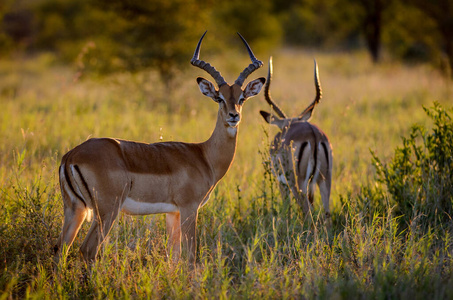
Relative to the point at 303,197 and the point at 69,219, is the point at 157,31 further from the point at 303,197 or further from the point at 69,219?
the point at 69,219

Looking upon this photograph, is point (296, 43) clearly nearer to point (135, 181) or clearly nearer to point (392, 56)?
point (392, 56)

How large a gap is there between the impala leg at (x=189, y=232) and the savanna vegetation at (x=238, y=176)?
9 centimetres

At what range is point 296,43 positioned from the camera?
35562mm

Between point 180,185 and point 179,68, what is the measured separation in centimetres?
785

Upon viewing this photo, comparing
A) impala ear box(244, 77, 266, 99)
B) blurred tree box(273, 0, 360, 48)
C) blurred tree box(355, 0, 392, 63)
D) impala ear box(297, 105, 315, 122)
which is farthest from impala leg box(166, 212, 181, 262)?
blurred tree box(273, 0, 360, 48)

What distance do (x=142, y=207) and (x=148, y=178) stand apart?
218 mm

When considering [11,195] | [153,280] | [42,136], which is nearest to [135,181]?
[153,280]

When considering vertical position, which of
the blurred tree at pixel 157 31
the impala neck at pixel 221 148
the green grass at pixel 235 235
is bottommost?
the green grass at pixel 235 235

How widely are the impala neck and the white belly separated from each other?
0.61m

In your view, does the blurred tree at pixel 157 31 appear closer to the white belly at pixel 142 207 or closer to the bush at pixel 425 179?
the bush at pixel 425 179

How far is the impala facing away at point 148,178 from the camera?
3.60 meters

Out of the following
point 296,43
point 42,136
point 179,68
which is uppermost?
point 296,43

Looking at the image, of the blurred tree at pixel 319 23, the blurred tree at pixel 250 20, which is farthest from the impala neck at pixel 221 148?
the blurred tree at pixel 250 20

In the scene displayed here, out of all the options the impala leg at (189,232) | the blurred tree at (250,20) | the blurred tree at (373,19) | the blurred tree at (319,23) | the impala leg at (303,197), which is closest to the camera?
the impala leg at (189,232)
